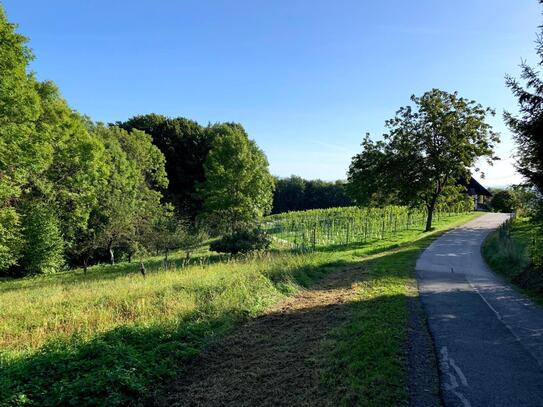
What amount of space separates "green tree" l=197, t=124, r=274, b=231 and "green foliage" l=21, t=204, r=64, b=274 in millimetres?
12765

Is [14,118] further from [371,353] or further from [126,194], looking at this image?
[371,353]

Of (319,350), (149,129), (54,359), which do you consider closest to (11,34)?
(54,359)

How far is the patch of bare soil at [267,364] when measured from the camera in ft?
18.1

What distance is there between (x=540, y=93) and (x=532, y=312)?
5.96 metres

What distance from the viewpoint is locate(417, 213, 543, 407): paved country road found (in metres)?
5.09

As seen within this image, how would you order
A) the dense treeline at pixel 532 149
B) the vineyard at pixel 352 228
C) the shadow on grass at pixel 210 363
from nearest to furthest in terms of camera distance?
1. the shadow on grass at pixel 210 363
2. the dense treeline at pixel 532 149
3. the vineyard at pixel 352 228

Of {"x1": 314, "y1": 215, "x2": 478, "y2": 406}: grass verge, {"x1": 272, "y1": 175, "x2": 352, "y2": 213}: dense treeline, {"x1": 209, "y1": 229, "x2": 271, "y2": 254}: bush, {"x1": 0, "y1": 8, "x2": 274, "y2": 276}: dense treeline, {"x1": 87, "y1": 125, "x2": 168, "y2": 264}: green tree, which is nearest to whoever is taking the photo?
{"x1": 314, "y1": 215, "x2": 478, "y2": 406}: grass verge

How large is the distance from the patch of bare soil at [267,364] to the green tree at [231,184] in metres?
24.4

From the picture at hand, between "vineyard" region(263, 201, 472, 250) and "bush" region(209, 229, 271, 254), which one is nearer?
"bush" region(209, 229, 271, 254)

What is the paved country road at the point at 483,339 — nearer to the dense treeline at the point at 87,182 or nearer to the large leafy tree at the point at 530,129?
the large leafy tree at the point at 530,129

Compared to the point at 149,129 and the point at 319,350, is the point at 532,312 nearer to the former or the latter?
the point at 319,350

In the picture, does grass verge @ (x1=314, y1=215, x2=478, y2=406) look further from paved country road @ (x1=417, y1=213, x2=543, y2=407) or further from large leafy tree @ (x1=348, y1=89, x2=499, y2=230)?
large leafy tree @ (x1=348, y1=89, x2=499, y2=230)

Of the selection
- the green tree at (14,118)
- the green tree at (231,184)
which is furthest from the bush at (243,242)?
the green tree at (14,118)

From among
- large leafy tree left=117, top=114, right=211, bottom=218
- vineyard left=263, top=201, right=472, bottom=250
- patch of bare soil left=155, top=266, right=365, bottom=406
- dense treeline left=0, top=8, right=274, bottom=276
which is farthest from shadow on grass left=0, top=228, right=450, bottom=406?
large leafy tree left=117, top=114, right=211, bottom=218
